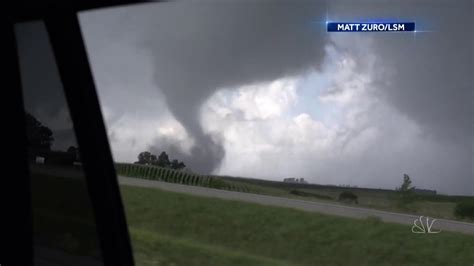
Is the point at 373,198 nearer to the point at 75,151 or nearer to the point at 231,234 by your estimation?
the point at 231,234

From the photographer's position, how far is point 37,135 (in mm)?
2561

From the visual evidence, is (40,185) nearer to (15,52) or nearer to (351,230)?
(15,52)

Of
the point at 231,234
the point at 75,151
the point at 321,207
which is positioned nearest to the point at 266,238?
the point at 231,234

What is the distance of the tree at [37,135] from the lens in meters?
2.51

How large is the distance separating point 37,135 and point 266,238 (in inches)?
56.2

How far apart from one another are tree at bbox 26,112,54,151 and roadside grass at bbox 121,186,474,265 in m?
0.62

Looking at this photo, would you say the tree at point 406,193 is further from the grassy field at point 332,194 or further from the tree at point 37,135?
the tree at point 37,135

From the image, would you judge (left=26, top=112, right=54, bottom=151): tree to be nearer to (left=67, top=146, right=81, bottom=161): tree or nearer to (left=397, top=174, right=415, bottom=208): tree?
(left=67, top=146, right=81, bottom=161): tree

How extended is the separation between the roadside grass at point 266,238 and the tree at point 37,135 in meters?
0.62

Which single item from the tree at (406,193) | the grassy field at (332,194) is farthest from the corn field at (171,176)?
the tree at (406,193)

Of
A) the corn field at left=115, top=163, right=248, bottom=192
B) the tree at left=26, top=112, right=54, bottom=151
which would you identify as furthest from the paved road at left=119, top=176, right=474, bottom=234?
the tree at left=26, top=112, right=54, bottom=151

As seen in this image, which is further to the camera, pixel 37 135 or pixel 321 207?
pixel 321 207

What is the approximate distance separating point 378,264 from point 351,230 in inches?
11.7

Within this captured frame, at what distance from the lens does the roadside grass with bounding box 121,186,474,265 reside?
2674 millimetres
